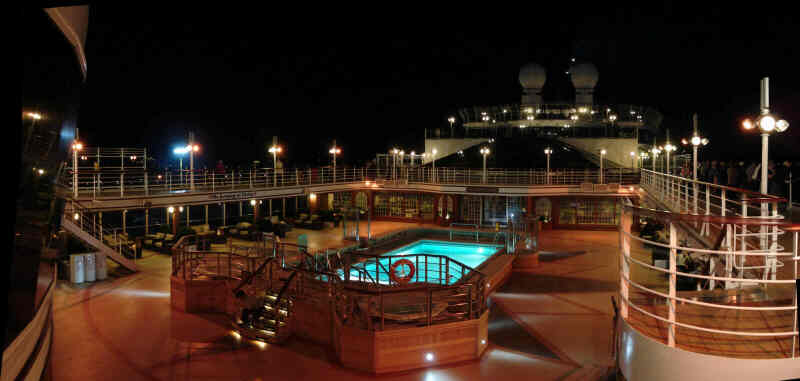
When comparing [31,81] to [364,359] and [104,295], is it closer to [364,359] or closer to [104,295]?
[364,359]

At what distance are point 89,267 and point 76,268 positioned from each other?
306 millimetres

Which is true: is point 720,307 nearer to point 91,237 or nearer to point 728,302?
point 728,302

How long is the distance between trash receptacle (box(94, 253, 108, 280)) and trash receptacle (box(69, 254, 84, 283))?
1.20ft

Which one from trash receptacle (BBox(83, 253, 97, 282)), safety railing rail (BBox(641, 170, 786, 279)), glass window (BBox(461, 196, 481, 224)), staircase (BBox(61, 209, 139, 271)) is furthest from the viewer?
glass window (BBox(461, 196, 481, 224))

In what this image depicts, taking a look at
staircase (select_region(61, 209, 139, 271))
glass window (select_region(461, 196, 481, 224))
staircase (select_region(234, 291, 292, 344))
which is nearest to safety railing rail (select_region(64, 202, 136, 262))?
staircase (select_region(61, 209, 139, 271))

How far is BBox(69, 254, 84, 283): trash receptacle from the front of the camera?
14.4 m

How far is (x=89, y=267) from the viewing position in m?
14.6

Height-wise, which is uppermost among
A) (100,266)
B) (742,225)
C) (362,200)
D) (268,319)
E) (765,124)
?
(765,124)

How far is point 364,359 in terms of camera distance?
8.39 m

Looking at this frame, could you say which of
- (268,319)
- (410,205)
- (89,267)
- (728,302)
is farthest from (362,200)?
(728,302)

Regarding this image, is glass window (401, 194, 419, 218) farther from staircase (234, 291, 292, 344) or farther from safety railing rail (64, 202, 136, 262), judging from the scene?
staircase (234, 291, 292, 344)

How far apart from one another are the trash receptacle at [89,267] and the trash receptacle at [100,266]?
83 millimetres

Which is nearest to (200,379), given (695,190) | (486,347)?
(486,347)

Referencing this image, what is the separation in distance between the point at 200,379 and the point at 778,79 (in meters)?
23.3
